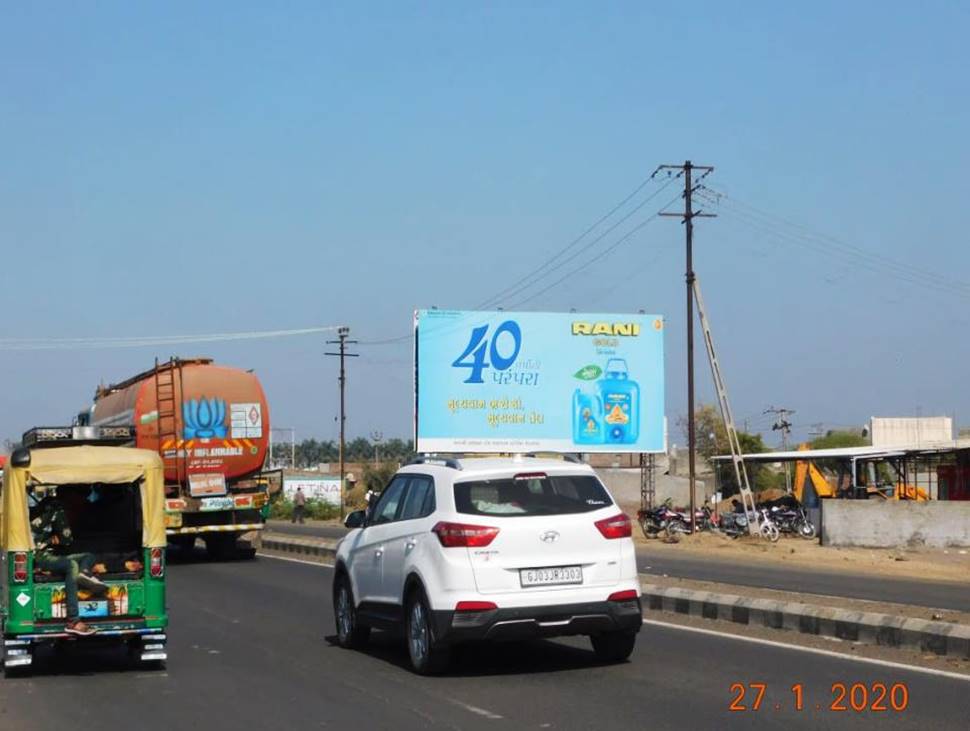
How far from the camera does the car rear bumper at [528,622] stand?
1066 cm

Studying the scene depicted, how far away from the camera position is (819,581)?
929 inches

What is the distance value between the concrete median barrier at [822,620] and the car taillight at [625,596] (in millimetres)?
2674

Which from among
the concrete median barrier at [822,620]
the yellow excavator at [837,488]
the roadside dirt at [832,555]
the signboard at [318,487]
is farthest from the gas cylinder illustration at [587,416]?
the signboard at [318,487]

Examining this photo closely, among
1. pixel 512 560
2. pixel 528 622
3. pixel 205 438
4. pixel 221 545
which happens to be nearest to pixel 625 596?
pixel 528 622

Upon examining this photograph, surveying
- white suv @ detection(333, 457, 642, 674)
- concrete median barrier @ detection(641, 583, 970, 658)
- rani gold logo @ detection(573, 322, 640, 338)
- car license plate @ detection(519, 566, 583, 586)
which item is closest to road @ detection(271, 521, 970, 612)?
concrete median barrier @ detection(641, 583, 970, 658)

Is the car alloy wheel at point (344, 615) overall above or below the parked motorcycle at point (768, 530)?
above

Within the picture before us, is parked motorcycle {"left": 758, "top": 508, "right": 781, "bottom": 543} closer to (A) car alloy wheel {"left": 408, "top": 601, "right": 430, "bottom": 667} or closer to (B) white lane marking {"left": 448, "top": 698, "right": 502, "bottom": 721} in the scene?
(A) car alloy wheel {"left": 408, "top": 601, "right": 430, "bottom": 667}

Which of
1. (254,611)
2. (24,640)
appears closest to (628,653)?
(24,640)

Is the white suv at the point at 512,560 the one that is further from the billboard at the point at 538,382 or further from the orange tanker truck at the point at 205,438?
the billboard at the point at 538,382

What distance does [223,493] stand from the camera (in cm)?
2745

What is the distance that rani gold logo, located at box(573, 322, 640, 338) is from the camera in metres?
47.0

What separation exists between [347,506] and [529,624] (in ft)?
209

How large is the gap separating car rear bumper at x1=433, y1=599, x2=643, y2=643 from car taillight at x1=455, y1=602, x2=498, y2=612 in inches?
1.0

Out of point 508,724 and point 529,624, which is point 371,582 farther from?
point 508,724
